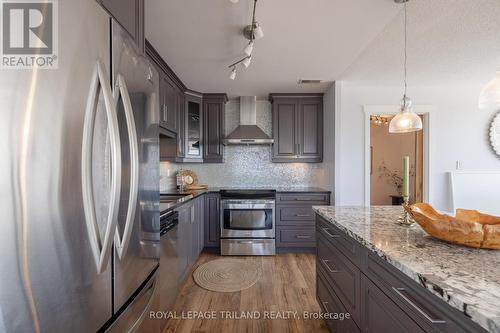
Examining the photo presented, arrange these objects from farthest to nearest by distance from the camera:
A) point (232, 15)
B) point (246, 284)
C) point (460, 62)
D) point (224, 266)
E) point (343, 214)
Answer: point (224, 266) < point (460, 62) < point (246, 284) < point (232, 15) < point (343, 214)

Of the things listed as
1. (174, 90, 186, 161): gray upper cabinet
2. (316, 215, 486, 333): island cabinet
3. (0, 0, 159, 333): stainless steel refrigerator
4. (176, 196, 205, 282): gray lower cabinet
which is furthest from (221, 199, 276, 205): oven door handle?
(0, 0, 159, 333): stainless steel refrigerator

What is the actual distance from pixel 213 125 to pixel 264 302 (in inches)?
104

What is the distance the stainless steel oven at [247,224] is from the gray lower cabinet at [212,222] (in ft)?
0.41

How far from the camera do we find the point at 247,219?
10.6 ft

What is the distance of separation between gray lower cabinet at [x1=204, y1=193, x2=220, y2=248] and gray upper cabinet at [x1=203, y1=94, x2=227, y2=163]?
0.76m

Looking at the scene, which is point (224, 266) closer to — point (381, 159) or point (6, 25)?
point (6, 25)

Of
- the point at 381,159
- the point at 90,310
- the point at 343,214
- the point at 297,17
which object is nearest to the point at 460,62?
the point at 297,17

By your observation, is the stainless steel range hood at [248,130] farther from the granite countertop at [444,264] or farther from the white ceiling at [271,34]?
the granite countertop at [444,264]

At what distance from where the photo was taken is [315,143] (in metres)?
3.66

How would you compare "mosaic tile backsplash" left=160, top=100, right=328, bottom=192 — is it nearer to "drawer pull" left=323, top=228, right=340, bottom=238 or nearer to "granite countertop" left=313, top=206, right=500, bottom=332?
"drawer pull" left=323, top=228, right=340, bottom=238

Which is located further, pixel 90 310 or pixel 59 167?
pixel 90 310

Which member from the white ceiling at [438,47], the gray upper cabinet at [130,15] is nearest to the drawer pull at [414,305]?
the gray upper cabinet at [130,15]

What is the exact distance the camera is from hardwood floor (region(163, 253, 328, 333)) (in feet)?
5.91

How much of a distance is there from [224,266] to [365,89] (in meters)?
3.28
